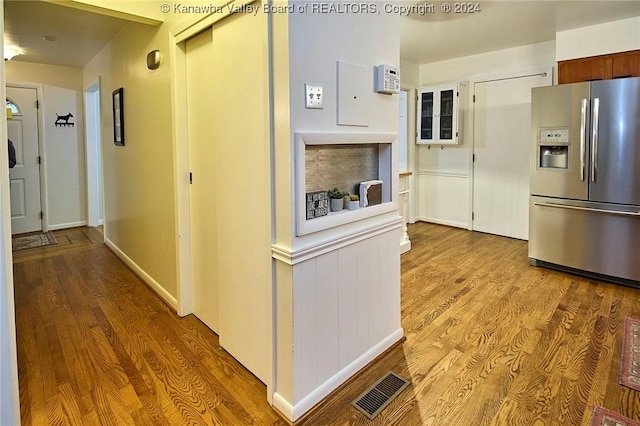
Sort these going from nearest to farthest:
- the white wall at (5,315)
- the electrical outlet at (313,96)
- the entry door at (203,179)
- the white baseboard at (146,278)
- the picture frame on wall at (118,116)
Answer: the white wall at (5,315)
the electrical outlet at (313,96)
the entry door at (203,179)
the white baseboard at (146,278)
the picture frame on wall at (118,116)

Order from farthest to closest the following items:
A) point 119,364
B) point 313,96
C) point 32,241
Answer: point 32,241 → point 119,364 → point 313,96

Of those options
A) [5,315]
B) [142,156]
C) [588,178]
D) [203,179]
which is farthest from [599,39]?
[5,315]

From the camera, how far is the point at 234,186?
2.08m

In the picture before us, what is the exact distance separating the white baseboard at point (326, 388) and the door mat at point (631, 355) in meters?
1.21

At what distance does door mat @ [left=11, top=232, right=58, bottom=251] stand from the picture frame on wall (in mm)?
1932

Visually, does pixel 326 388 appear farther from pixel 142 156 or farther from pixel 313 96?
pixel 142 156

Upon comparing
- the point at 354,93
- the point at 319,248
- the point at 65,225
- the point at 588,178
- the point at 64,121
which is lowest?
the point at 65,225

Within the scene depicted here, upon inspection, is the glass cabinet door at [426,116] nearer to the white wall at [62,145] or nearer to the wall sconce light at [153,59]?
the wall sconce light at [153,59]

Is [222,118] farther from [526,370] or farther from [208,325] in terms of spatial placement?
[526,370]

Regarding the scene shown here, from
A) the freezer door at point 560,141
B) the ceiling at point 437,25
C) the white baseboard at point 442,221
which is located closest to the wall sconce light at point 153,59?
the ceiling at point 437,25

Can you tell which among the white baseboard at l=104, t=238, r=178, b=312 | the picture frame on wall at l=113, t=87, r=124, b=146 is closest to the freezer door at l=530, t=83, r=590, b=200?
the white baseboard at l=104, t=238, r=178, b=312

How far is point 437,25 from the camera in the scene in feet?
12.7

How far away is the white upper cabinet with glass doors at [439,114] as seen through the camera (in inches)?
206

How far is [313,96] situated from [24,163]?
524 cm
